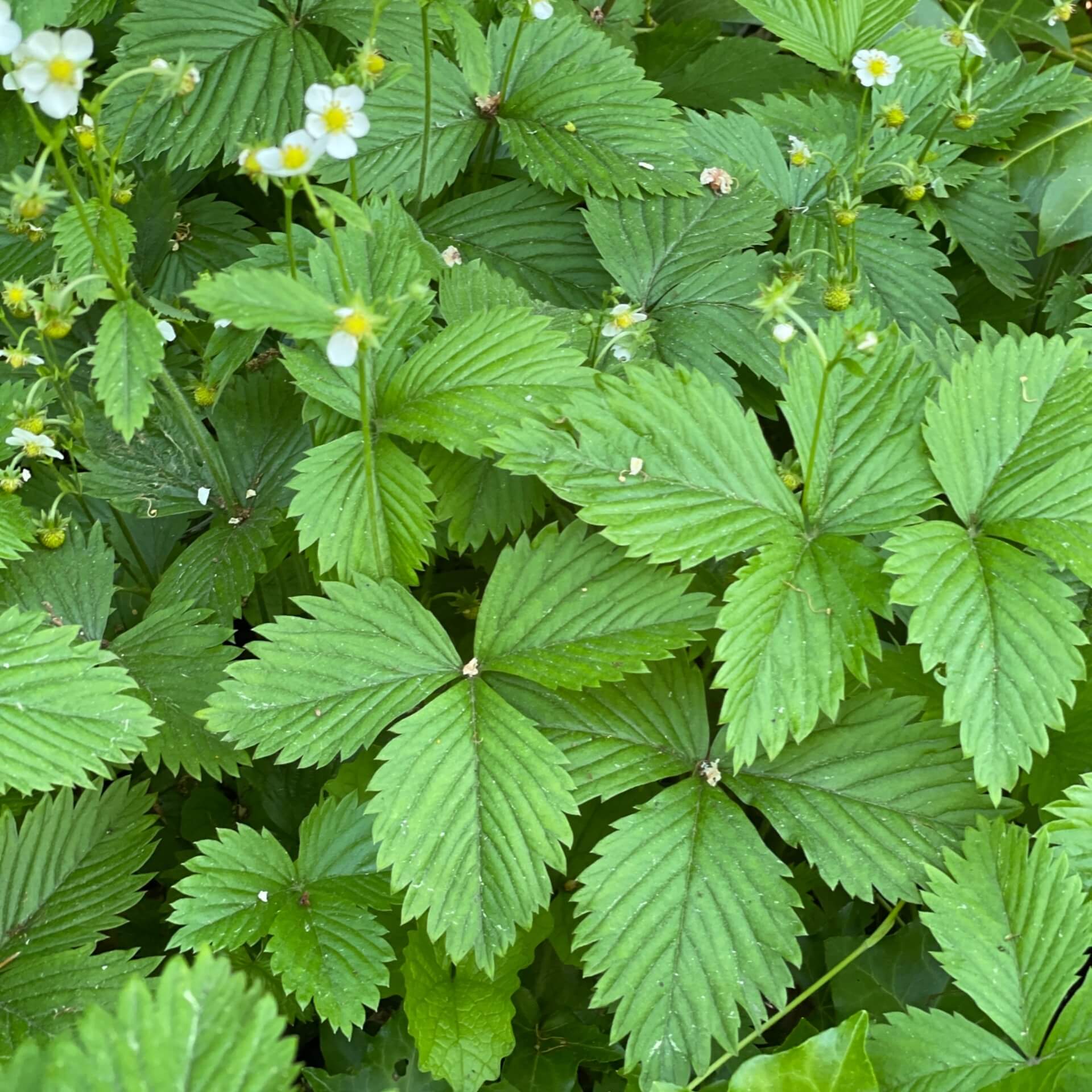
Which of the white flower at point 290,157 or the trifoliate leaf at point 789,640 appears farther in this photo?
the trifoliate leaf at point 789,640

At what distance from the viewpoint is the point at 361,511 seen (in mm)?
1757

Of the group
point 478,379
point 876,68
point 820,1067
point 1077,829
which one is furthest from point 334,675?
point 876,68

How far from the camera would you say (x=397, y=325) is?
1819 mm

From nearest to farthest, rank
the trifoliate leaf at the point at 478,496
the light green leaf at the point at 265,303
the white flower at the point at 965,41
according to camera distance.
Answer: the light green leaf at the point at 265,303
the trifoliate leaf at the point at 478,496
the white flower at the point at 965,41

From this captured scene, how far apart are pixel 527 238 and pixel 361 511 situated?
89 cm

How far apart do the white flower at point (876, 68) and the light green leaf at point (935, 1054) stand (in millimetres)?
1840

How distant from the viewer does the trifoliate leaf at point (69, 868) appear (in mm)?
1773

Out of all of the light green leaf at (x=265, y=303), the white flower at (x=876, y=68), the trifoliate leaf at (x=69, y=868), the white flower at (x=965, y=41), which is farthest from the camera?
the white flower at (x=876, y=68)

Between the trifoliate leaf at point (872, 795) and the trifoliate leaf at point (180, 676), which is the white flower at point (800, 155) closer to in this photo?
the trifoliate leaf at point (872, 795)

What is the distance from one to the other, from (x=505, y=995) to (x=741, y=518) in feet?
2.90

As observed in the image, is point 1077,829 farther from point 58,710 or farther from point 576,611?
A: point 58,710

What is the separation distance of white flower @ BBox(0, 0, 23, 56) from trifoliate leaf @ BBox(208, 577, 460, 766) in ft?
2.87

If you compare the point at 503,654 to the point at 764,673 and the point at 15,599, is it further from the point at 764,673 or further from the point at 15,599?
the point at 15,599

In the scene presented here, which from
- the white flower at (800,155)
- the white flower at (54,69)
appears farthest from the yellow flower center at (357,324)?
the white flower at (800,155)
